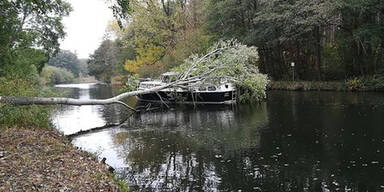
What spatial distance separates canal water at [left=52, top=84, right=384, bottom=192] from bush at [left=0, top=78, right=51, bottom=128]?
1.64 meters

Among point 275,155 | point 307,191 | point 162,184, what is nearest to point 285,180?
point 307,191

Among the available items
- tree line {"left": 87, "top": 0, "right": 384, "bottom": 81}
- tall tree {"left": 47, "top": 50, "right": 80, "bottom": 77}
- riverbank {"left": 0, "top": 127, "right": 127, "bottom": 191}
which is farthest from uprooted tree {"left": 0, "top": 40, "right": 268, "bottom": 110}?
tall tree {"left": 47, "top": 50, "right": 80, "bottom": 77}

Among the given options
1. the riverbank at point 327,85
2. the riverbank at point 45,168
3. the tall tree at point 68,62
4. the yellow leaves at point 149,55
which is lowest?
the riverbank at point 45,168

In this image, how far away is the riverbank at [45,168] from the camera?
21.1 feet

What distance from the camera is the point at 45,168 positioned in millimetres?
7469

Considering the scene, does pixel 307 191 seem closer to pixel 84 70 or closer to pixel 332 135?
pixel 332 135

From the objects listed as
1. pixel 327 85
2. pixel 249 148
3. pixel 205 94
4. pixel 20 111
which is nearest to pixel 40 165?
pixel 20 111

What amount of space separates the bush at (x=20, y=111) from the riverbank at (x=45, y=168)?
2.38 metres

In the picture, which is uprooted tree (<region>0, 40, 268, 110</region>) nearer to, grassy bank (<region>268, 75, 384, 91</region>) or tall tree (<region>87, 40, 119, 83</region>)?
grassy bank (<region>268, 75, 384, 91</region>)

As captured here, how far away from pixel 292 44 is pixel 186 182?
101ft

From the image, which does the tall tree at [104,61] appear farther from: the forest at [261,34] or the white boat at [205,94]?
the white boat at [205,94]

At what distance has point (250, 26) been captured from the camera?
36.8 metres

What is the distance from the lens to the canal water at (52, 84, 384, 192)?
842 centimetres

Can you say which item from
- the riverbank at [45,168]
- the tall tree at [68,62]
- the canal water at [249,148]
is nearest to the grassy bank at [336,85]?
the canal water at [249,148]
